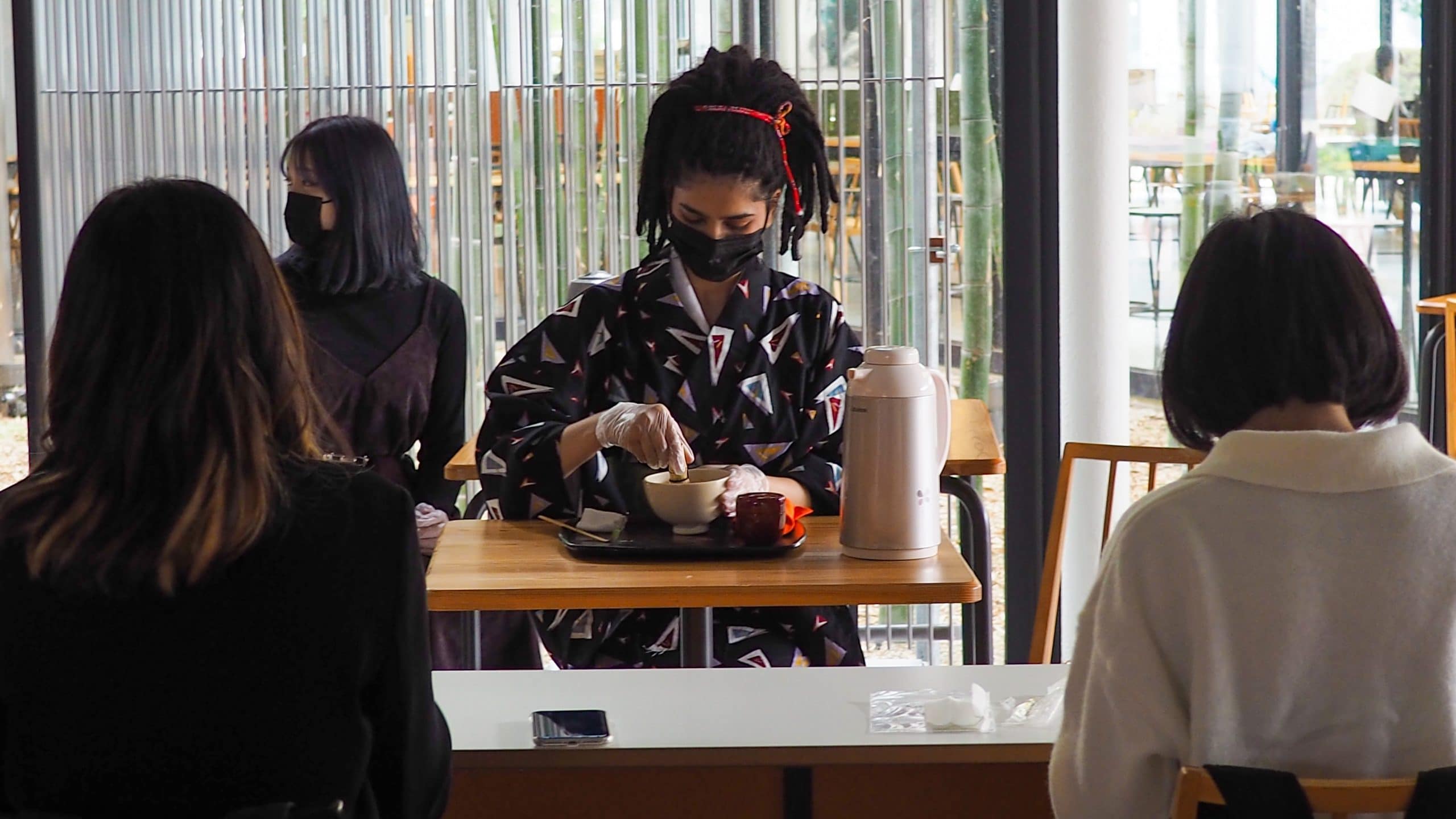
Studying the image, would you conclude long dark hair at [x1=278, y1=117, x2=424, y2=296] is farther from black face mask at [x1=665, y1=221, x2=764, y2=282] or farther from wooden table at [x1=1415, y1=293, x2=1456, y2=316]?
wooden table at [x1=1415, y1=293, x2=1456, y2=316]

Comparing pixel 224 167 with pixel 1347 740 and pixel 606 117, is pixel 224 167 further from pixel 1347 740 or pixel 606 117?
pixel 1347 740

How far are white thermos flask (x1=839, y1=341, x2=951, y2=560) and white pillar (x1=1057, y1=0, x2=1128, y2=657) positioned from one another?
1.35 meters

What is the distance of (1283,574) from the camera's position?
47.2 inches

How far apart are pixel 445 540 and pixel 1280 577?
4.01 feet

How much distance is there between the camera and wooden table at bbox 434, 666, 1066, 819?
147cm

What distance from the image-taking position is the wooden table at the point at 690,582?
1.86 m

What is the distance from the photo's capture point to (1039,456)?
10.8 ft

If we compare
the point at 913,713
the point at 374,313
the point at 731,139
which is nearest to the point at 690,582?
the point at 913,713

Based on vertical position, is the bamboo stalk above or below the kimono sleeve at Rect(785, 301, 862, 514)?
above

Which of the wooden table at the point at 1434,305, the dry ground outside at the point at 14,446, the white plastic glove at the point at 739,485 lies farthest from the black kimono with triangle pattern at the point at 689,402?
the dry ground outside at the point at 14,446

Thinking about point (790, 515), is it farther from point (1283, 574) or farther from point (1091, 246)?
point (1091, 246)

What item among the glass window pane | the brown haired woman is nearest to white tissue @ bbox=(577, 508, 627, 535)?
the brown haired woman

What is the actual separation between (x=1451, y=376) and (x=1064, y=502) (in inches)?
61.7

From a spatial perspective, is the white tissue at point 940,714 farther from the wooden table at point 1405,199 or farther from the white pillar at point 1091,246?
the wooden table at point 1405,199
